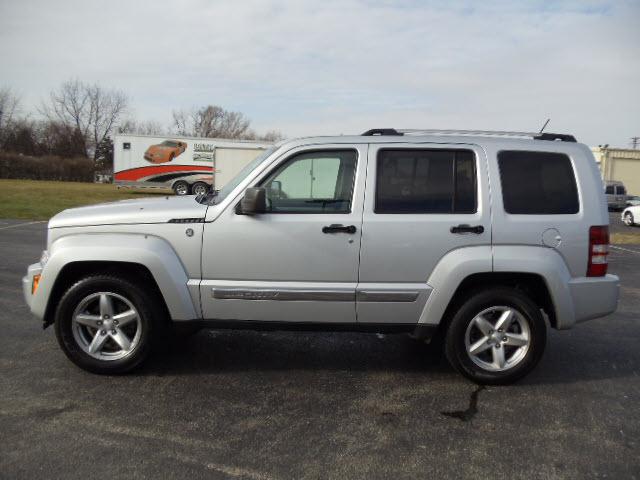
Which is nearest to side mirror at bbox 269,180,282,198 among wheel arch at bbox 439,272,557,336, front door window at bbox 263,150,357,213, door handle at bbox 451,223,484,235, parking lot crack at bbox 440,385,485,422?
front door window at bbox 263,150,357,213

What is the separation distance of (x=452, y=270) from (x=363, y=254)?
683mm

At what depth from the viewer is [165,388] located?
3.96 meters

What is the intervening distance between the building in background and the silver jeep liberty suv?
39.0m

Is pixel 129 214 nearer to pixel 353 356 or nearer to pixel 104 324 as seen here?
pixel 104 324

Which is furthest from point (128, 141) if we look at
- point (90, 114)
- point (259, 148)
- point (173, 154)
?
point (90, 114)

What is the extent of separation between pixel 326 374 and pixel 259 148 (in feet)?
80.8

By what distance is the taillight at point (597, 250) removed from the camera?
4062 millimetres

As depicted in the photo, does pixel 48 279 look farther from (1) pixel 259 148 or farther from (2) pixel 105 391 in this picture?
(1) pixel 259 148

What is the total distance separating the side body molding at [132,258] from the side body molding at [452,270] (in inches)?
72.5

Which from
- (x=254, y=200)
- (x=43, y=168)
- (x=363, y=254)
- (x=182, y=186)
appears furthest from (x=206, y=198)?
(x=43, y=168)

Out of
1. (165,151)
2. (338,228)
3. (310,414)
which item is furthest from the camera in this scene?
(165,151)

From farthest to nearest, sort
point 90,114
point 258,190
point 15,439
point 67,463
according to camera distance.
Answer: point 90,114 < point 258,190 < point 15,439 < point 67,463

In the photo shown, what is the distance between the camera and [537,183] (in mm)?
4105

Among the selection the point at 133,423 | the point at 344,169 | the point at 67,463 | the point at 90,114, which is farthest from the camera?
the point at 90,114
